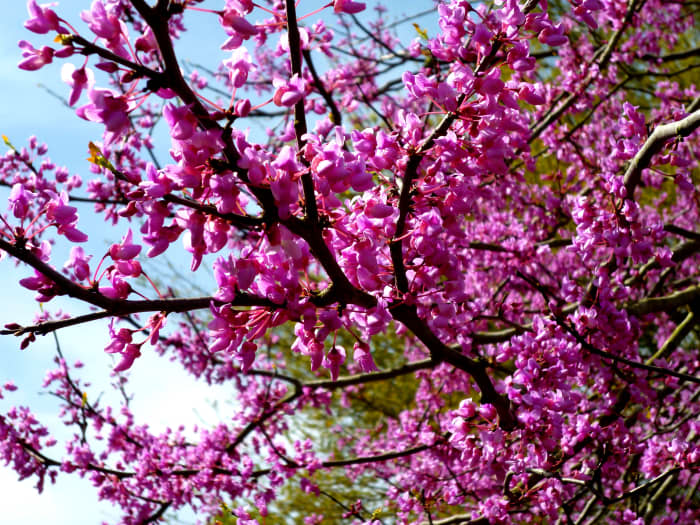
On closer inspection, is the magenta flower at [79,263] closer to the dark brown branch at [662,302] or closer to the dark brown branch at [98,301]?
the dark brown branch at [98,301]

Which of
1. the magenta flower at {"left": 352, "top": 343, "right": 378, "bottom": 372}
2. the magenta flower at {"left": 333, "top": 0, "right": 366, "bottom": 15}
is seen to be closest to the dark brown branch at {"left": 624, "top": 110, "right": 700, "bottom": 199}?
the magenta flower at {"left": 333, "top": 0, "right": 366, "bottom": 15}

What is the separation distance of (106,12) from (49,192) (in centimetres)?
58

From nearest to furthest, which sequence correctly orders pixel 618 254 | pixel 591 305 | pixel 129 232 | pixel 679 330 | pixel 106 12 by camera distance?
pixel 106 12, pixel 129 232, pixel 618 254, pixel 591 305, pixel 679 330

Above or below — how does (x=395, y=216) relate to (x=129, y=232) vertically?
above

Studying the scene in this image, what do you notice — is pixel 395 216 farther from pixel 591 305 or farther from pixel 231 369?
pixel 231 369

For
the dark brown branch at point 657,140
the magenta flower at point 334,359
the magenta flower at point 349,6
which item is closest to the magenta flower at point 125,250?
the magenta flower at point 334,359

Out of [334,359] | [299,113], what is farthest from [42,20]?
[334,359]

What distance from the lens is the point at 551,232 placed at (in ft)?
17.4

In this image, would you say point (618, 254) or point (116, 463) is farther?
point (116, 463)

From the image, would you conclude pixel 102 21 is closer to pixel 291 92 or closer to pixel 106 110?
pixel 106 110

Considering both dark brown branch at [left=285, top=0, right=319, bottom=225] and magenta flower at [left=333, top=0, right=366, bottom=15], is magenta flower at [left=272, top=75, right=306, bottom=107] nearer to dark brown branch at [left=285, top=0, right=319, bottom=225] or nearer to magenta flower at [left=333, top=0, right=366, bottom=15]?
dark brown branch at [left=285, top=0, right=319, bottom=225]

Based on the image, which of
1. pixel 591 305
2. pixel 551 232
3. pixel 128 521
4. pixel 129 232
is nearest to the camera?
pixel 129 232

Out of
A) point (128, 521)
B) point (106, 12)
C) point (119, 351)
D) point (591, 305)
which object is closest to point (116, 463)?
point (128, 521)

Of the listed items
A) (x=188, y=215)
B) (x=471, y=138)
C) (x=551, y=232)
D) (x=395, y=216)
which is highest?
(x=551, y=232)
